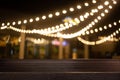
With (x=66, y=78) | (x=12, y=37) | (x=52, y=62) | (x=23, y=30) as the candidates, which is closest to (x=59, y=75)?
(x=66, y=78)

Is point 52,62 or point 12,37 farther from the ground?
point 12,37

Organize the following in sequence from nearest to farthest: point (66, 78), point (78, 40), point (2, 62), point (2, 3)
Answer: point (66, 78) → point (2, 62) → point (2, 3) → point (78, 40)

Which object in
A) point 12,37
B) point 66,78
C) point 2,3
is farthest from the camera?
point 12,37

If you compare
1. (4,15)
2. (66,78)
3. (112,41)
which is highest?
(4,15)

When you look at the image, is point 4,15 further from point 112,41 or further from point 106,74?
point 106,74

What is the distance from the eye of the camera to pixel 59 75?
352 centimetres

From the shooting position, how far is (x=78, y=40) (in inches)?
666

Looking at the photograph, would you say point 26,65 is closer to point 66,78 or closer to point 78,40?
point 66,78

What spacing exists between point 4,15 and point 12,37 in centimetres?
201

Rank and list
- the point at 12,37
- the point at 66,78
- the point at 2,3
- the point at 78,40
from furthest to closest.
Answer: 1. the point at 78,40
2. the point at 12,37
3. the point at 2,3
4. the point at 66,78

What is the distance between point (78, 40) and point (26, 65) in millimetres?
12942

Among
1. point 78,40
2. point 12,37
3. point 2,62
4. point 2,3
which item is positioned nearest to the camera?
point 2,62

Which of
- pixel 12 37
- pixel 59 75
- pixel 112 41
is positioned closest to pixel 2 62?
pixel 59 75

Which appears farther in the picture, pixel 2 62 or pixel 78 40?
pixel 78 40
